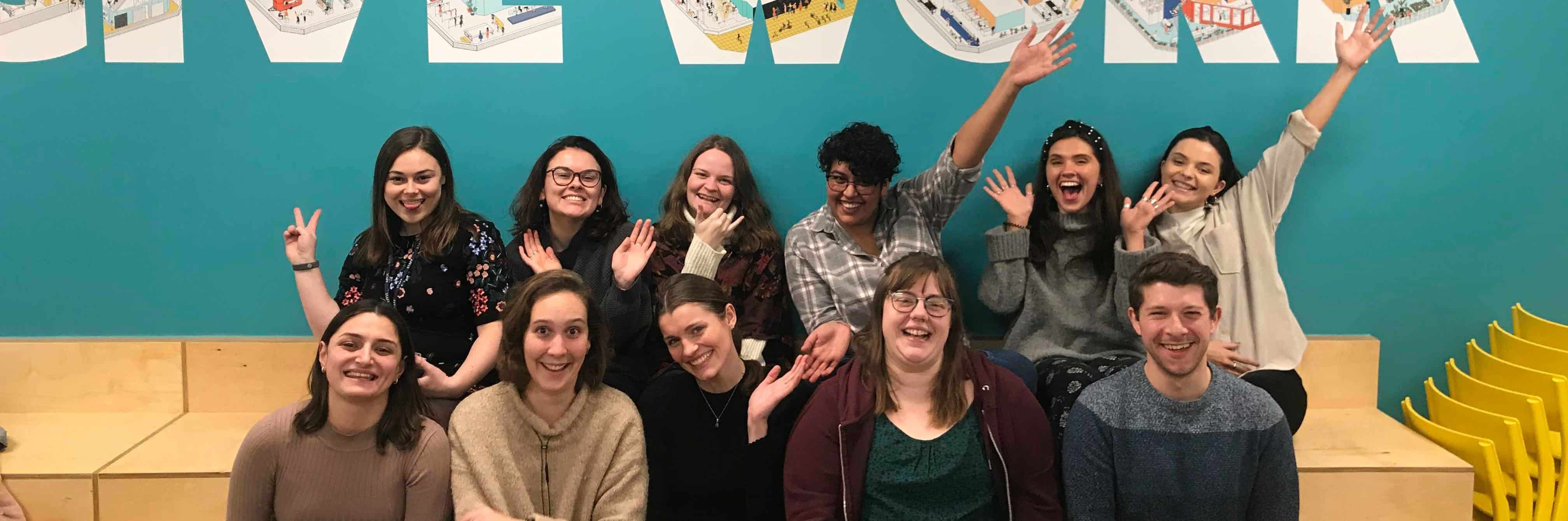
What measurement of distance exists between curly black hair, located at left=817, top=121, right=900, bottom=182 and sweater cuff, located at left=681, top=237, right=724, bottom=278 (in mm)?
382

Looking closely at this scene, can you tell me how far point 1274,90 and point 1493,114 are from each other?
0.65m

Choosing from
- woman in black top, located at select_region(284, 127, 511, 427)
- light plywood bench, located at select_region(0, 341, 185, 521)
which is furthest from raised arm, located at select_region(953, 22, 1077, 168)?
light plywood bench, located at select_region(0, 341, 185, 521)

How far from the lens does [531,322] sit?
7.37ft

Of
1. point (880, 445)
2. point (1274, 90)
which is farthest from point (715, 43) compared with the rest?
point (1274, 90)

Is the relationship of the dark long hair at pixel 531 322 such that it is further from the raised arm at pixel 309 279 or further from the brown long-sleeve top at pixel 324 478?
the raised arm at pixel 309 279

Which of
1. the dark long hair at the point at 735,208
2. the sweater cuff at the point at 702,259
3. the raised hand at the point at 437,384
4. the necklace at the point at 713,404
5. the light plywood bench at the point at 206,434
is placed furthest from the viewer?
the dark long hair at the point at 735,208

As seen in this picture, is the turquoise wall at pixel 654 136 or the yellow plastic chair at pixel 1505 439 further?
the turquoise wall at pixel 654 136

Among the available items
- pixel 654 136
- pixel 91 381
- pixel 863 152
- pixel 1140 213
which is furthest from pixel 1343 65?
pixel 91 381

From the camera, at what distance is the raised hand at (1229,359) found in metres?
2.73

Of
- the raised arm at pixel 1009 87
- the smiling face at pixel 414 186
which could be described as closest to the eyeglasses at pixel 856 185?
the raised arm at pixel 1009 87

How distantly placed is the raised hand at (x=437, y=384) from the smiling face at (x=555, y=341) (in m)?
0.36

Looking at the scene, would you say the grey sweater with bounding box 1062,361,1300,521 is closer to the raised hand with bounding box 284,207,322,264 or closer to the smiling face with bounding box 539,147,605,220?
the smiling face with bounding box 539,147,605,220

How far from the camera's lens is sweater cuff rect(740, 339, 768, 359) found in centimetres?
275

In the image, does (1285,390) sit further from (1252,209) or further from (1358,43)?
(1358,43)
